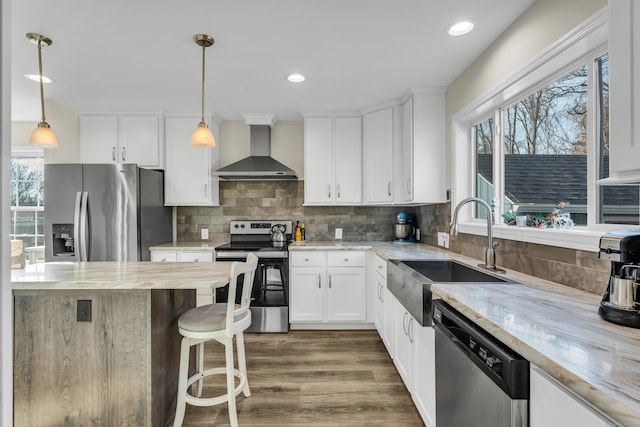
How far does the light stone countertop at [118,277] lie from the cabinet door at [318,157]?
1863 mm

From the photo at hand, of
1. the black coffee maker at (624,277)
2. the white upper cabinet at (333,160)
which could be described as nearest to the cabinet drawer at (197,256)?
the white upper cabinet at (333,160)

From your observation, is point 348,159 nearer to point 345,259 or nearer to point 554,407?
point 345,259

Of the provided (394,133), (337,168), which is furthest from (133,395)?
(394,133)

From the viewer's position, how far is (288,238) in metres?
3.96

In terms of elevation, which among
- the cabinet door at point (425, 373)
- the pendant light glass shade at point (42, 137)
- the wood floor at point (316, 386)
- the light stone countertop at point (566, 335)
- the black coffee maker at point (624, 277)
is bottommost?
the wood floor at point (316, 386)

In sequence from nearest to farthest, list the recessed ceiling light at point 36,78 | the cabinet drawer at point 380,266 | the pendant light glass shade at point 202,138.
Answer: the pendant light glass shade at point 202,138
the recessed ceiling light at point 36,78
the cabinet drawer at point 380,266

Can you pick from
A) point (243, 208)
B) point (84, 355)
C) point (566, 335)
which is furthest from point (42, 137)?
point (566, 335)

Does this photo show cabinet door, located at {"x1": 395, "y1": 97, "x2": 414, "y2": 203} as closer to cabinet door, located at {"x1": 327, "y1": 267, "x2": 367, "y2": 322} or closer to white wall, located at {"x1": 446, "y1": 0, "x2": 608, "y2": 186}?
white wall, located at {"x1": 446, "y1": 0, "x2": 608, "y2": 186}

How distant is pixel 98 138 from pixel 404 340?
3.79m

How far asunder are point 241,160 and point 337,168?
1.14 meters

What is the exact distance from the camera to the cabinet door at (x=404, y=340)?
1954mm

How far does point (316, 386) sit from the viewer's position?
2297 mm

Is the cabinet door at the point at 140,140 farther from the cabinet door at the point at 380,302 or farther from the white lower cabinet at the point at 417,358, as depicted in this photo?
the white lower cabinet at the point at 417,358

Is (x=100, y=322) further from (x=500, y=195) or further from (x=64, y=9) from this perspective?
(x=500, y=195)
